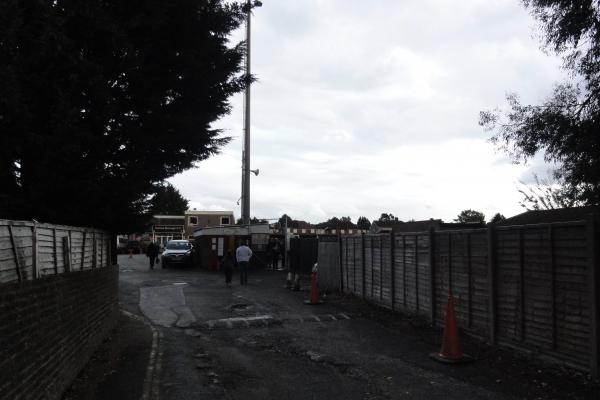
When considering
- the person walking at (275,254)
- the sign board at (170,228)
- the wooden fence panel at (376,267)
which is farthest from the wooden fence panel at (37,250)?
the sign board at (170,228)

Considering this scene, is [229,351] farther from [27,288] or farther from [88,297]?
[27,288]

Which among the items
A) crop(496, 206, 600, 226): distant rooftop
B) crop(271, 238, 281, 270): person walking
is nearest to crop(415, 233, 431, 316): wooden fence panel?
crop(496, 206, 600, 226): distant rooftop

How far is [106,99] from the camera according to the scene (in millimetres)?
9859

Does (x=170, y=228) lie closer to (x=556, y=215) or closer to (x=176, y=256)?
(x=176, y=256)

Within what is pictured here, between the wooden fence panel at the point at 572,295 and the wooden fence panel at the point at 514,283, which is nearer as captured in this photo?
the wooden fence panel at the point at 572,295

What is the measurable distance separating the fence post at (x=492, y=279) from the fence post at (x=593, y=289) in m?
2.36

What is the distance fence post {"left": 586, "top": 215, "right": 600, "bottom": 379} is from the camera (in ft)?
22.4

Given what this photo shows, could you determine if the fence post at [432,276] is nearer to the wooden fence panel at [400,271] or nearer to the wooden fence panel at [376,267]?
the wooden fence panel at [400,271]

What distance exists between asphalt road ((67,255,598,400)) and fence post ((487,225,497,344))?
1.41 ft

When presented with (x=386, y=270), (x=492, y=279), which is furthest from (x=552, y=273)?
(x=386, y=270)

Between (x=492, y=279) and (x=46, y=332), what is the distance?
266 inches

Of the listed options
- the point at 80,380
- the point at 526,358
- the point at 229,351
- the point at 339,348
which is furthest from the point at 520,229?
the point at 80,380

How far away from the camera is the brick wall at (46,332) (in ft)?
15.2

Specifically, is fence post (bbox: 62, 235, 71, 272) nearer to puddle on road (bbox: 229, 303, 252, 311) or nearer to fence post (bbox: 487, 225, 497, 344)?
fence post (bbox: 487, 225, 497, 344)
